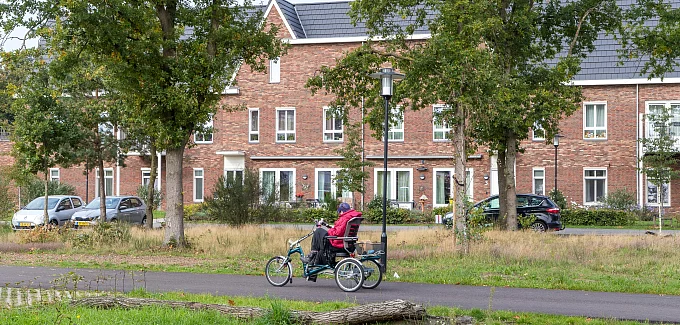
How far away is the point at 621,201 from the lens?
40938mm

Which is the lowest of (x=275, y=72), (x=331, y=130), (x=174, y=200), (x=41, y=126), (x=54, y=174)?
(x=174, y=200)

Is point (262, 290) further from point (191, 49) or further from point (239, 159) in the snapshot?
point (239, 159)

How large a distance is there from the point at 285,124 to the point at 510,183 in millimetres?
20146

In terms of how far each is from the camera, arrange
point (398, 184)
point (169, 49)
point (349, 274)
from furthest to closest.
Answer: point (398, 184) → point (169, 49) → point (349, 274)

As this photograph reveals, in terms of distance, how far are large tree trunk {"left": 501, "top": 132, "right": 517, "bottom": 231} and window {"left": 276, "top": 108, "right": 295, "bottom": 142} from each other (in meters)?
19.3

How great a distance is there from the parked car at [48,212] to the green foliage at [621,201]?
24.8 metres

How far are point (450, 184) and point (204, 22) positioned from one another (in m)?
23.4

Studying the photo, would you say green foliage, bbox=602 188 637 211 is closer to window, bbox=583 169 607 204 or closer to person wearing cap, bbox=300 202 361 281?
window, bbox=583 169 607 204

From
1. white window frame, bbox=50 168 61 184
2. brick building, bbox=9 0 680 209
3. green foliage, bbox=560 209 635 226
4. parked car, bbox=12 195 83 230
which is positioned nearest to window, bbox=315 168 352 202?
brick building, bbox=9 0 680 209

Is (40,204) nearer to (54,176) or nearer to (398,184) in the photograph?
(54,176)

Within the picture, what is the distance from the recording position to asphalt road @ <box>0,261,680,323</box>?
41.6 feet

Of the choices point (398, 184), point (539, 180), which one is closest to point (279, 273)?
point (398, 184)

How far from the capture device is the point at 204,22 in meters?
23.7

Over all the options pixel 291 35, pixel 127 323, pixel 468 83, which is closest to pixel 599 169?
pixel 291 35
